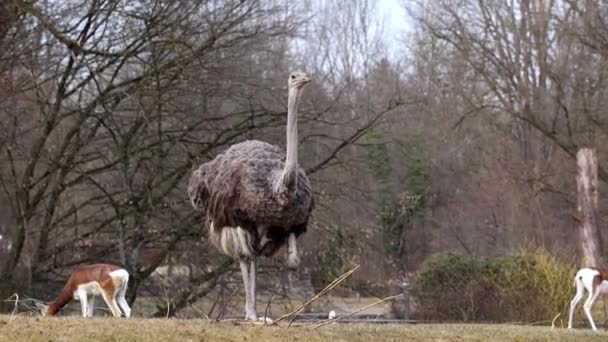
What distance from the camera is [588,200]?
27.2m

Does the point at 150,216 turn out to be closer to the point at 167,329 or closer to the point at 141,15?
the point at 141,15

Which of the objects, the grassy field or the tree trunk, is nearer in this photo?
the grassy field

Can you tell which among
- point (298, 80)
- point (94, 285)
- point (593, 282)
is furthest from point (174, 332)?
point (593, 282)

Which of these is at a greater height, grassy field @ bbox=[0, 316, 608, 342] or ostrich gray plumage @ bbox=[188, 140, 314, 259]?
ostrich gray plumage @ bbox=[188, 140, 314, 259]

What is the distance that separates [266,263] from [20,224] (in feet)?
14.5

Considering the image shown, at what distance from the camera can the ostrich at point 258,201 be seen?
30.5 feet

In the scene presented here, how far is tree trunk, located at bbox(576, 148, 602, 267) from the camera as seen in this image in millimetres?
26969

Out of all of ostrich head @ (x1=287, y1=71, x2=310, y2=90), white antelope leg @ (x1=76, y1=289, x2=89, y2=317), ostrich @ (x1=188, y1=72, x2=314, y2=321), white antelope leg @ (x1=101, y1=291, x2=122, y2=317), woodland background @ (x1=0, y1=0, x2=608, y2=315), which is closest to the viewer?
ostrich @ (x1=188, y1=72, x2=314, y2=321)

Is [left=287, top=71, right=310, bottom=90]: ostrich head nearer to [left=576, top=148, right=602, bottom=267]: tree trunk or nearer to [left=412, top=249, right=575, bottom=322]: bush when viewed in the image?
[left=412, top=249, right=575, bottom=322]: bush

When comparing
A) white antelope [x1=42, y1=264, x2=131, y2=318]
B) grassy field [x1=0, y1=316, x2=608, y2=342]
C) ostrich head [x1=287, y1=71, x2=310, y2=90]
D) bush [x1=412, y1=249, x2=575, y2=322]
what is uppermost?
ostrich head [x1=287, y1=71, x2=310, y2=90]

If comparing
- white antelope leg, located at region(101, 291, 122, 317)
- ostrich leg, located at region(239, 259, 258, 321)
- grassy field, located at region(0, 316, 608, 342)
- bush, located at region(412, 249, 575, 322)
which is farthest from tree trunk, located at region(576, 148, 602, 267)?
ostrich leg, located at region(239, 259, 258, 321)

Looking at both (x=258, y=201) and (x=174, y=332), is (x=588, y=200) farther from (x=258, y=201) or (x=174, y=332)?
(x=174, y=332)

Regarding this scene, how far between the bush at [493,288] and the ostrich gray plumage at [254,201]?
9.90m

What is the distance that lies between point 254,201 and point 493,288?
1104 cm
